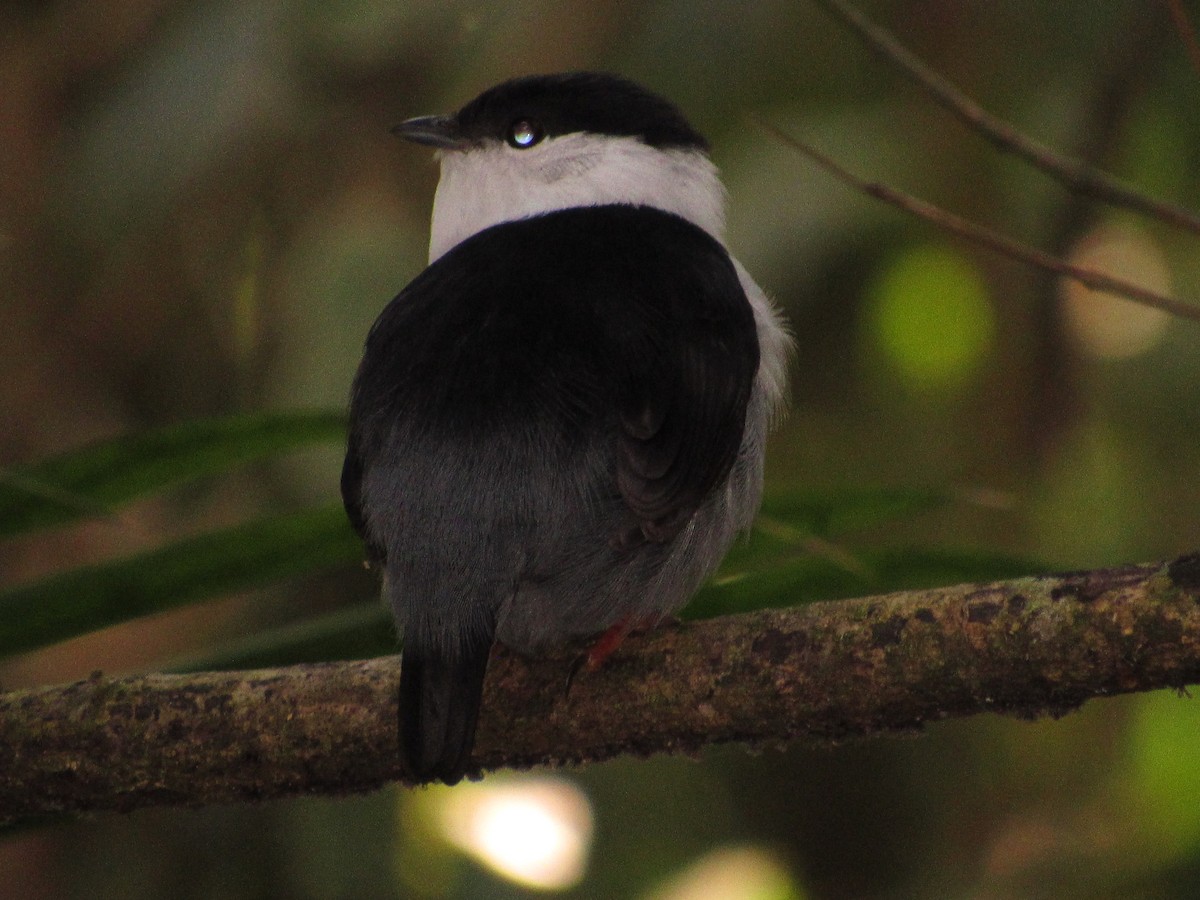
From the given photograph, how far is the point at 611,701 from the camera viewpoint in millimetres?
2744

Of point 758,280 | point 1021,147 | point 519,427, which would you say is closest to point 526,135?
point 758,280

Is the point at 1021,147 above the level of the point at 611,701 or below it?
above

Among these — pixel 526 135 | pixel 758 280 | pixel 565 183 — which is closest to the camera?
pixel 565 183

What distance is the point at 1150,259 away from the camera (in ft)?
20.6

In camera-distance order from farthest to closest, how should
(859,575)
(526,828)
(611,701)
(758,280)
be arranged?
(758,280), (526,828), (859,575), (611,701)

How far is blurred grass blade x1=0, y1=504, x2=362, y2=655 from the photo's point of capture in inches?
106

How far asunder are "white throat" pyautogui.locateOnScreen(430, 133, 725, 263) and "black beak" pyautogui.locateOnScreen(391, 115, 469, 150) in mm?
44

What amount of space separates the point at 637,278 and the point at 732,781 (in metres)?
2.63

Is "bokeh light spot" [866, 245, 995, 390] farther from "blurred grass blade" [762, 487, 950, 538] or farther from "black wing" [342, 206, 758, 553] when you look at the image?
"blurred grass blade" [762, 487, 950, 538]

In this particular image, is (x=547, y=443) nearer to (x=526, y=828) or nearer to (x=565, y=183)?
(x=565, y=183)

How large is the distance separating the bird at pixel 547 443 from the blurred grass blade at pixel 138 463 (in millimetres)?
233

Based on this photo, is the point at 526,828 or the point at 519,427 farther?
the point at 526,828

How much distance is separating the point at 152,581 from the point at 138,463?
0.21 m

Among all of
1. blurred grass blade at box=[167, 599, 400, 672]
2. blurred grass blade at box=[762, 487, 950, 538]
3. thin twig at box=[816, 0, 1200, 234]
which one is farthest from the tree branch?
thin twig at box=[816, 0, 1200, 234]
